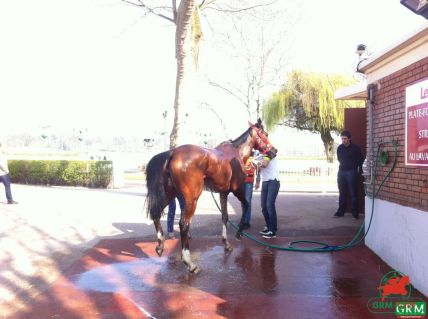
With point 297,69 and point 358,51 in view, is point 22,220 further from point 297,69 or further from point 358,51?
point 297,69

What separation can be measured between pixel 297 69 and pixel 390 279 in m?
23.2

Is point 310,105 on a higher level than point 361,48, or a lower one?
higher

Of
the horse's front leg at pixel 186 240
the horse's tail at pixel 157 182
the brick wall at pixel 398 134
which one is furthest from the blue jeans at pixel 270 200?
the horse's tail at pixel 157 182

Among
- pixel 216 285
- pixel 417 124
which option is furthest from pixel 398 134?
pixel 216 285

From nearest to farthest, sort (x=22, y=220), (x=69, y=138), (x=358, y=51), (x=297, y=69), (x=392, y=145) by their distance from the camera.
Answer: (x=392, y=145), (x=358, y=51), (x=22, y=220), (x=297, y=69), (x=69, y=138)

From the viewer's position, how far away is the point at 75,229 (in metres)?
7.95

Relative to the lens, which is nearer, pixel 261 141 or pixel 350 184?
pixel 261 141

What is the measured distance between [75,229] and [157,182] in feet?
11.4

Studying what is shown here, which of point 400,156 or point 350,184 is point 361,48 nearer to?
point 350,184

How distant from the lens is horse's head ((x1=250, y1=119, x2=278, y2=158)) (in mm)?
6465

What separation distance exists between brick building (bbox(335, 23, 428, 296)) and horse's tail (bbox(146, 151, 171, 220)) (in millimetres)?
3170

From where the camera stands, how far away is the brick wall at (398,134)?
4500 millimetres

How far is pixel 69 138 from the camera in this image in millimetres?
48719

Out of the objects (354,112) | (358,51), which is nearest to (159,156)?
(358,51)
